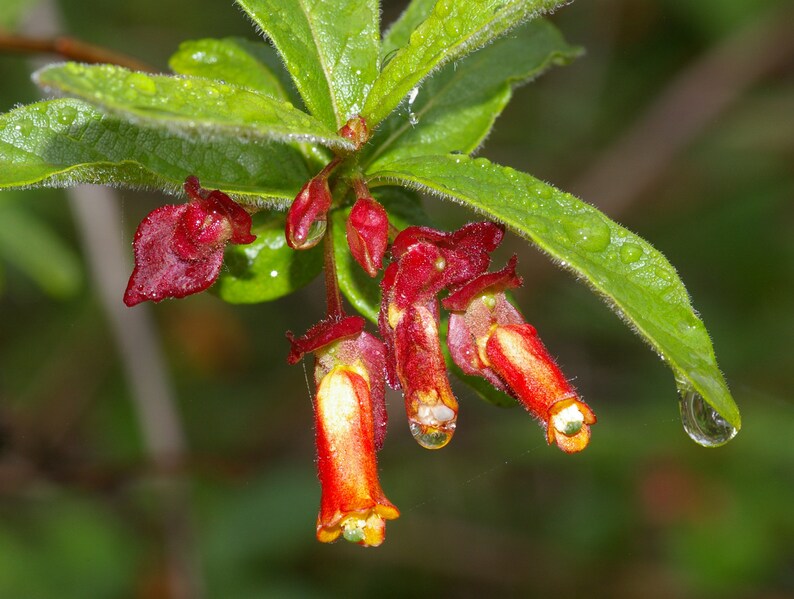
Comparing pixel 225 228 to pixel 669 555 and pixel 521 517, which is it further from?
pixel 521 517

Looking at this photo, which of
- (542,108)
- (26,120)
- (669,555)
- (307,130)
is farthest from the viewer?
(542,108)

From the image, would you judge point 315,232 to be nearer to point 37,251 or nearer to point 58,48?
point 58,48

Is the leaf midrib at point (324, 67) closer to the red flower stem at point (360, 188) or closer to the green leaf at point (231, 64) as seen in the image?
the red flower stem at point (360, 188)

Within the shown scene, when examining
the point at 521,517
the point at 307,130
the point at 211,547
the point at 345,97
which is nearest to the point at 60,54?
the point at 345,97

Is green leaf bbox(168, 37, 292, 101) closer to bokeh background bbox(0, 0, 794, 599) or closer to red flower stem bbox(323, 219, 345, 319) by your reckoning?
red flower stem bbox(323, 219, 345, 319)

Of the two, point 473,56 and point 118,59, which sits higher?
point 118,59

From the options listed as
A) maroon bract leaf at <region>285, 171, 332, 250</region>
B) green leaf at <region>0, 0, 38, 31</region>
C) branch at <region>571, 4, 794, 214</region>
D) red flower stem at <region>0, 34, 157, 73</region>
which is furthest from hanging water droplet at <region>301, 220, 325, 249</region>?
branch at <region>571, 4, 794, 214</region>

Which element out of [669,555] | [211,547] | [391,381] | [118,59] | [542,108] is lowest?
[669,555]

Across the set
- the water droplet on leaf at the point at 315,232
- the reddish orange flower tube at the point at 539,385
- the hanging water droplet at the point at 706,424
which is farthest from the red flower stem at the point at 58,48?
the hanging water droplet at the point at 706,424
